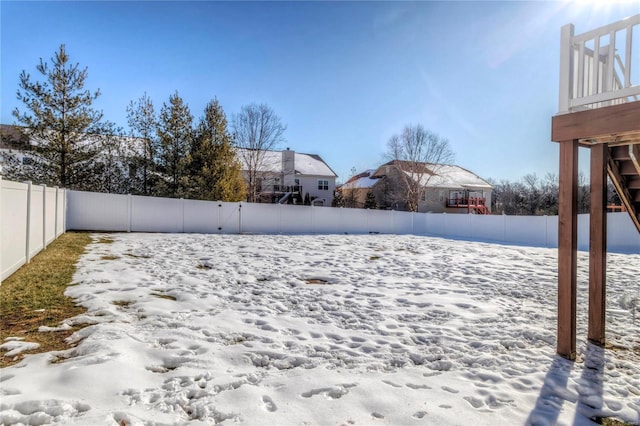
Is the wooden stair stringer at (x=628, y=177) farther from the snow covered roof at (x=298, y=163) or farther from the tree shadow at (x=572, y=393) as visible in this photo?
the snow covered roof at (x=298, y=163)

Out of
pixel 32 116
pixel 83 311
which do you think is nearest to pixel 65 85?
pixel 32 116

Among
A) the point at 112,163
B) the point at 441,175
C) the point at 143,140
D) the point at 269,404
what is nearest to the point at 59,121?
the point at 112,163

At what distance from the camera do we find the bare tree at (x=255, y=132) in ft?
74.9

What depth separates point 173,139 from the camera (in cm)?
1677

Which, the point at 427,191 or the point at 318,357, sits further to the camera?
the point at 427,191

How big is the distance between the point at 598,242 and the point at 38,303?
596 centimetres

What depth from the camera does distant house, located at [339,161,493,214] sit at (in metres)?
28.7

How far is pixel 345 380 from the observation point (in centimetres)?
247

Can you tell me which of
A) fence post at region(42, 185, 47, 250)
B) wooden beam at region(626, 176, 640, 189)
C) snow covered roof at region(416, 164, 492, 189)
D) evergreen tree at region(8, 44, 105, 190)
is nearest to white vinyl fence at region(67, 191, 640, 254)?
evergreen tree at region(8, 44, 105, 190)

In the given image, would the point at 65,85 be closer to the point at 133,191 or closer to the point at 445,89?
the point at 133,191

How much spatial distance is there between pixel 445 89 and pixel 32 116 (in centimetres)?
1573

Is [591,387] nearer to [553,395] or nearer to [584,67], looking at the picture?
[553,395]

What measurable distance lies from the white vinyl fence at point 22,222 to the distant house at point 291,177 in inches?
634

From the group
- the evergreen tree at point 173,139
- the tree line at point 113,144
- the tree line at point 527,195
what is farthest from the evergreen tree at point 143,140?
the tree line at point 527,195
